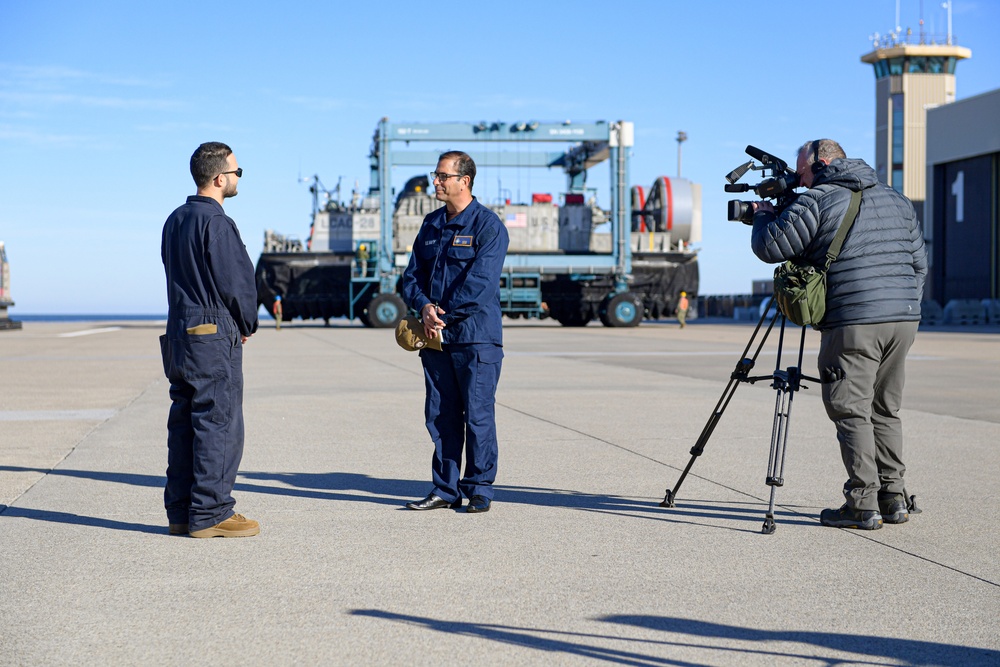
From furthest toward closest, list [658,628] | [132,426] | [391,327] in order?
1. [391,327]
2. [132,426]
3. [658,628]

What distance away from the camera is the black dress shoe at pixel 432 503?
250 inches

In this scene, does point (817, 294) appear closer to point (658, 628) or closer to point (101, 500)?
point (658, 628)

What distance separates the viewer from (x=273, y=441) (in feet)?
30.7

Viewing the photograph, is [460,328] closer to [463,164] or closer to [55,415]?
[463,164]

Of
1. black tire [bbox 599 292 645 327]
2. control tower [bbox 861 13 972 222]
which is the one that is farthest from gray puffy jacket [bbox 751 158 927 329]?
control tower [bbox 861 13 972 222]

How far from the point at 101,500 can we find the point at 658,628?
386 cm

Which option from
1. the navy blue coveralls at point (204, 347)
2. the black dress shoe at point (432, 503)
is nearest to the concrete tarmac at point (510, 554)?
the black dress shoe at point (432, 503)

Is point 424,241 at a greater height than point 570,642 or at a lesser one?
greater

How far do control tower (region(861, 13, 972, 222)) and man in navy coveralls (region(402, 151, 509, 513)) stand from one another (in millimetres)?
79164

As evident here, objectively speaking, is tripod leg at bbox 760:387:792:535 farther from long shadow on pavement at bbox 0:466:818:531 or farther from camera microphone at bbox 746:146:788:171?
camera microphone at bbox 746:146:788:171

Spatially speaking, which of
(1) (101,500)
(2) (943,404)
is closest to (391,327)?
(2) (943,404)

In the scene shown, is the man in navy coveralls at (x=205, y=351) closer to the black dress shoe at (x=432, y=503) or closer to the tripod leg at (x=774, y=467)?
the black dress shoe at (x=432, y=503)

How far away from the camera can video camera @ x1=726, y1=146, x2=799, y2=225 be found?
19.4 ft

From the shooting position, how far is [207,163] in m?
5.73
